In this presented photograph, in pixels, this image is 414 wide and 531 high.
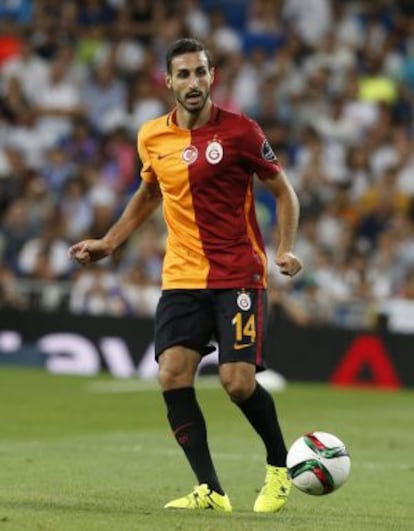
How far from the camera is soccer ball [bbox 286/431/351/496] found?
8227 millimetres

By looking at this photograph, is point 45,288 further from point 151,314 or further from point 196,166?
point 196,166

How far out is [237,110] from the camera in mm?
20531

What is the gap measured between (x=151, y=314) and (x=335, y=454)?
11.3m

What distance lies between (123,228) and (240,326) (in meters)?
0.96

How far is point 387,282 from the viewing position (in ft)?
63.6

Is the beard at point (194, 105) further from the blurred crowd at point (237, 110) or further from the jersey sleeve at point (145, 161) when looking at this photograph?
the blurred crowd at point (237, 110)

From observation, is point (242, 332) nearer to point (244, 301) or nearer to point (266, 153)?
point (244, 301)

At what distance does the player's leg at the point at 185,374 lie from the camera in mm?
8211

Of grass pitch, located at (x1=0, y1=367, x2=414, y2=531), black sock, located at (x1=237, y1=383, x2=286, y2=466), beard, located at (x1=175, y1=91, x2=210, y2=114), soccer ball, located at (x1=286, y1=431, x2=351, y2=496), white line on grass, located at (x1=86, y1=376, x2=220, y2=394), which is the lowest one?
white line on grass, located at (x1=86, y1=376, x2=220, y2=394)

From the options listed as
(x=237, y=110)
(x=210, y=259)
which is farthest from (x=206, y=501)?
(x=237, y=110)

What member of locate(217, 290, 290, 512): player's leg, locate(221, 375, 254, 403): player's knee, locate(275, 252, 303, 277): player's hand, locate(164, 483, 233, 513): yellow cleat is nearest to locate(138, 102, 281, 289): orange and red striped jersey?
locate(217, 290, 290, 512): player's leg

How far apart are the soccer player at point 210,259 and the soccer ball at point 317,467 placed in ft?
0.53

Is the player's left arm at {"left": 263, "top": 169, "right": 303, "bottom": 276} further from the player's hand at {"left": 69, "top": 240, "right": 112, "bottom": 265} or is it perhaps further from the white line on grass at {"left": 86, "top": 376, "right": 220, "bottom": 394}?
the white line on grass at {"left": 86, "top": 376, "right": 220, "bottom": 394}

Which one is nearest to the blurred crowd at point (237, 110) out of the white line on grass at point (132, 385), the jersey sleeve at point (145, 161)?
the white line on grass at point (132, 385)
